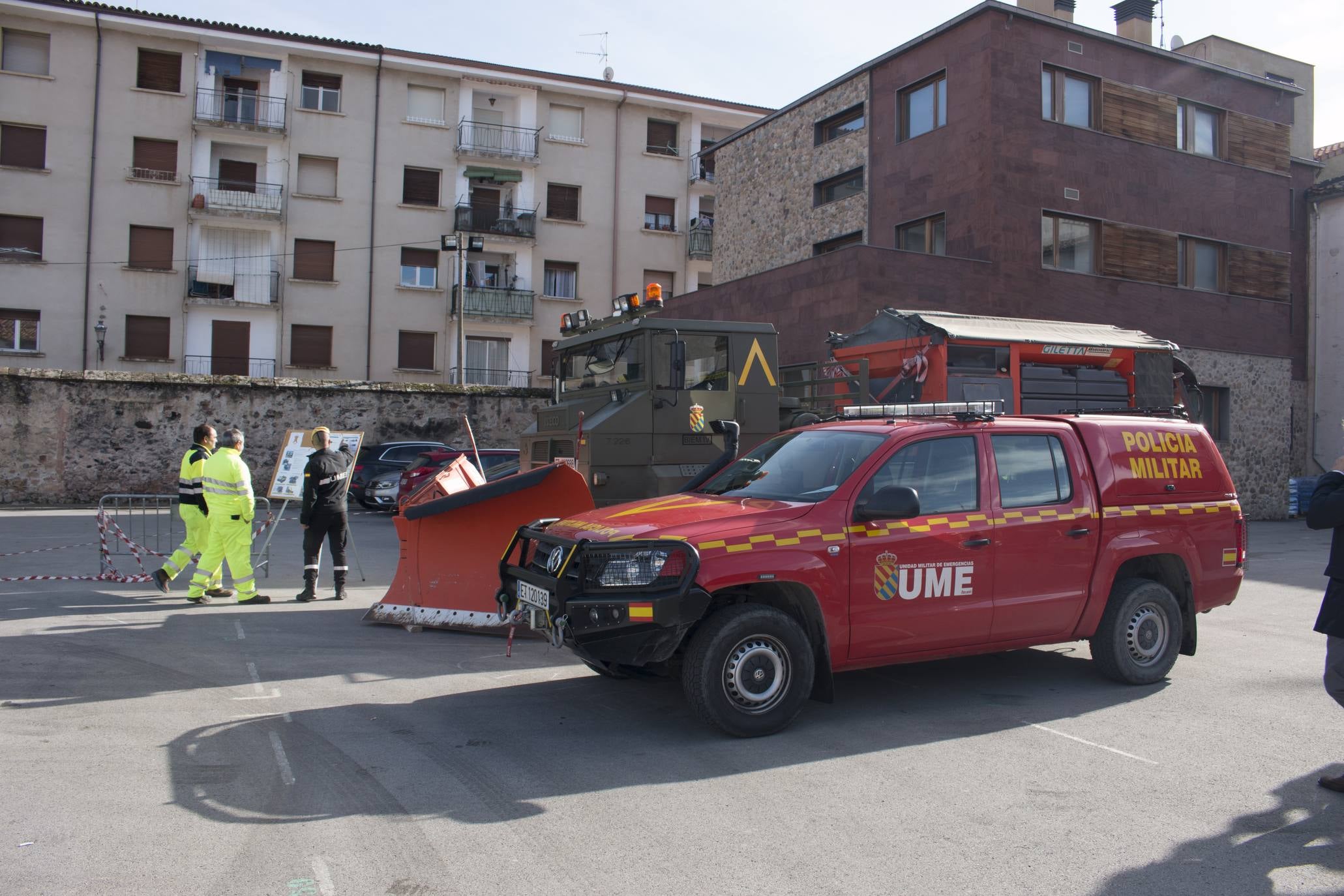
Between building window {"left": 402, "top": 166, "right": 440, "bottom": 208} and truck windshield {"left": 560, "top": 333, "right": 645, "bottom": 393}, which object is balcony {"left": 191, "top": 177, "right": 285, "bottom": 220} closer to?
building window {"left": 402, "top": 166, "right": 440, "bottom": 208}

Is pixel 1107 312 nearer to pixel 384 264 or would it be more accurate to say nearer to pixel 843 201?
pixel 843 201

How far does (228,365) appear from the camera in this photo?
108 feet

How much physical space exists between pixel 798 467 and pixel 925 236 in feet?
53.6

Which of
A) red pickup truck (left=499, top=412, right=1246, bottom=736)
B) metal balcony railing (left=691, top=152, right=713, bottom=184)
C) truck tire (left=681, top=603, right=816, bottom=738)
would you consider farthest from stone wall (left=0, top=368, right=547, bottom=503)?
truck tire (left=681, top=603, right=816, bottom=738)

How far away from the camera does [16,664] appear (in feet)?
23.0

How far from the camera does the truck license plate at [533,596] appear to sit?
557cm

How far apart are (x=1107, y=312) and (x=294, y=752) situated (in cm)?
1982

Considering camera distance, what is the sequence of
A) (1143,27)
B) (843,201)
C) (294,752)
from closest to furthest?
(294,752), (843,201), (1143,27)

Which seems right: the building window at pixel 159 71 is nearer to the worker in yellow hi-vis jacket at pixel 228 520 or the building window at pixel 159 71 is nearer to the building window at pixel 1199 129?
the worker in yellow hi-vis jacket at pixel 228 520

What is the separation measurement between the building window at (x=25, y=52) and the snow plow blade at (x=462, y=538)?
103ft

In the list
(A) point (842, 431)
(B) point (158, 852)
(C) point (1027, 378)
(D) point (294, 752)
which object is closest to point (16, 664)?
(D) point (294, 752)

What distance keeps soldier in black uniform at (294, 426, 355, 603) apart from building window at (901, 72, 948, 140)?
15.3 meters

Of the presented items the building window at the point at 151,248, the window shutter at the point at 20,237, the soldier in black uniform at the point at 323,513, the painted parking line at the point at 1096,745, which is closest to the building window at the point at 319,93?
the building window at the point at 151,248

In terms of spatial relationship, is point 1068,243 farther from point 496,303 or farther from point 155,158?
point 155,158
